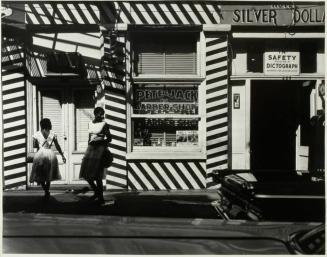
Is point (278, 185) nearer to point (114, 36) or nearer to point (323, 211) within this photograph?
point (323, 211)

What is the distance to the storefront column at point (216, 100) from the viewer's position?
8156mm

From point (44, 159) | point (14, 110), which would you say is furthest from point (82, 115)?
point (44, 159)

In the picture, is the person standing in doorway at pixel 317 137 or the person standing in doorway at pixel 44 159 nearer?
the person standing in doorway at pixel 44 159

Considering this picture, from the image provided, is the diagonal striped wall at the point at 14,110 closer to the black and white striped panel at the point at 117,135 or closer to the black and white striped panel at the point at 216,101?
the black and white striped panel at the point at 117,135

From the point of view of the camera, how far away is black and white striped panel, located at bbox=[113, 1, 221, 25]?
7988 millimetres

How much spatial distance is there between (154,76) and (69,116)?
181cm

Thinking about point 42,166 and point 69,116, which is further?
point 69,116

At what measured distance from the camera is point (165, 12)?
8.02m

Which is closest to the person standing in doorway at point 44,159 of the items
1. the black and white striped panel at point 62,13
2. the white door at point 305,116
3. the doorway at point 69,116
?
the doorway at point 69,116

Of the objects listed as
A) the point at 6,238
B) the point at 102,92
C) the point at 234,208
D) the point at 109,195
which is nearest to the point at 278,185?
the point at 234,208

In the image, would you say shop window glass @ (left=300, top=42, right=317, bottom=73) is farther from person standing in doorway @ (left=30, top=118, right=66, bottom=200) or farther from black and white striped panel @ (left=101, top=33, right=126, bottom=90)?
person standing in doorway @ (left=30, top=118, right=66, bottom=200)

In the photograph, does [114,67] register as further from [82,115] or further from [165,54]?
[82,115]

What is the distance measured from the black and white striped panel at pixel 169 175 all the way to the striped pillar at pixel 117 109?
0.31m

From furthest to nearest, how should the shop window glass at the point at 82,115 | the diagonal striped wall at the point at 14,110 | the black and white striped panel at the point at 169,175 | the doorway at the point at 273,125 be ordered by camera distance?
the doorway at the point at 273,125 → the shop window glass at the point at 82,115 → the black and white striped panel at the point at 169,175 → the diagonal striped wall at the point at 14,110
